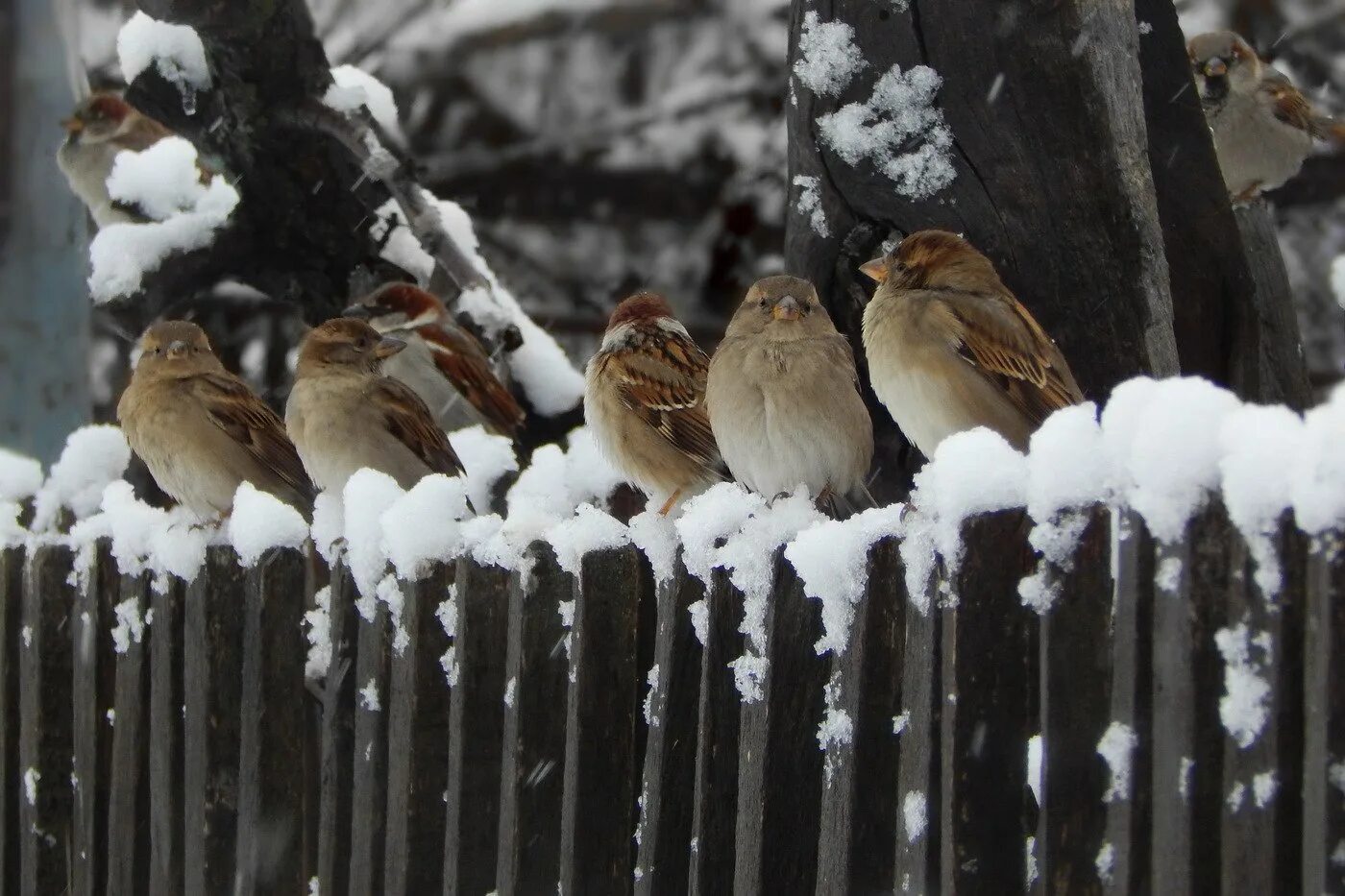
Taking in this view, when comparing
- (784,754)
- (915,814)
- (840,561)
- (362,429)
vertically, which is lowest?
(915,814)

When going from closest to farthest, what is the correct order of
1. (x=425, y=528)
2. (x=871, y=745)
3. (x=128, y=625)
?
(x=871, y=745)
(x=425, y=528)
(x=128, y=625)

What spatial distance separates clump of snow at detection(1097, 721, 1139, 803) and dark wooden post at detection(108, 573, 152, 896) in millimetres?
2403

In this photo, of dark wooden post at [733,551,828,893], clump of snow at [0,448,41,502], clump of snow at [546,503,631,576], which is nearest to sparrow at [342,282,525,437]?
clump of snow at [0,448,41,502]

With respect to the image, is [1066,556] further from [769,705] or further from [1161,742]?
[769,705]

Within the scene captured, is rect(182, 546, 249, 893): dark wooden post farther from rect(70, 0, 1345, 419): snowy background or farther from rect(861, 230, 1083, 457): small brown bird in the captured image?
rect(70, 0, 1345, 419): snowy background

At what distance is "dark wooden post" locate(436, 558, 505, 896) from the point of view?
2.74 meters

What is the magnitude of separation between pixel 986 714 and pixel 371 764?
1.33 meters

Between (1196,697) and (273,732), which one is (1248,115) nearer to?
(273,732)

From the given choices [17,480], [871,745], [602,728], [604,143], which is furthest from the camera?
[604,143]

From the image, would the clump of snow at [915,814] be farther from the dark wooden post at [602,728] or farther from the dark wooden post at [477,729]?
the dark wooden post at [477,729]

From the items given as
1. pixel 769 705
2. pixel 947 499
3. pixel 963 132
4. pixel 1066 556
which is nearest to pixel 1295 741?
pixel 1066 556

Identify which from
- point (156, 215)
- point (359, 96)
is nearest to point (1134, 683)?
point (359, 96)

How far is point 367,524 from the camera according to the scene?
3012 millimetres

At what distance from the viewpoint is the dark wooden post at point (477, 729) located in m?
2.74
